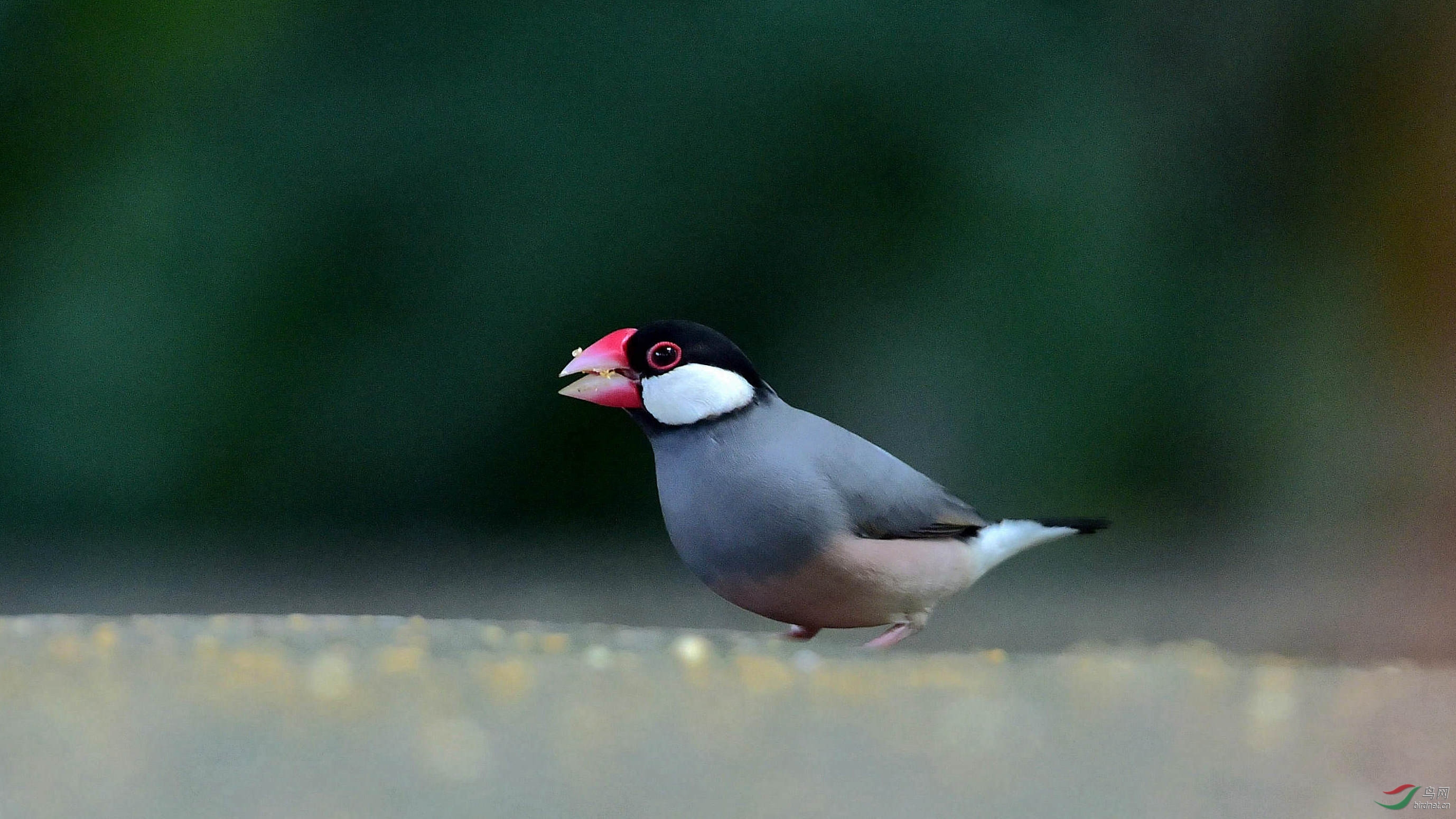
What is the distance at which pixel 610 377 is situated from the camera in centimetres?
144

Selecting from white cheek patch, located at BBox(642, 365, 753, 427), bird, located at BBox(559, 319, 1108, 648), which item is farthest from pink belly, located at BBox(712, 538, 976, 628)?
white cheek patch, located at BBox(642, 365, 753, 427)

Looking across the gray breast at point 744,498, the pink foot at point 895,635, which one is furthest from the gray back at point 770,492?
the pink foot at point 895,635

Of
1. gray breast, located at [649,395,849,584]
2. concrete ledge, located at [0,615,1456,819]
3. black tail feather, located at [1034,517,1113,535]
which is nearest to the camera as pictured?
concrete ledge, located at [0,615,1456,819]

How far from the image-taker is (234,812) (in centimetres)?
85

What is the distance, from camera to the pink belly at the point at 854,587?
1.36m

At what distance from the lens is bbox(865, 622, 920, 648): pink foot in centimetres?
144

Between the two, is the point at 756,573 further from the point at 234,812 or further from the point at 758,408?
the point at 234,812

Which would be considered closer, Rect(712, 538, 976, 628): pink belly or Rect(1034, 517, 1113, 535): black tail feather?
Rect(712, 538, 976, 628): pink belly

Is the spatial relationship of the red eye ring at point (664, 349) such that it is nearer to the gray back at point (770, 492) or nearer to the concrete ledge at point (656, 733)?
the gray back at point (770, 492)

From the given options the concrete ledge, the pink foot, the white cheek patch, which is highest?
the white cheek patch

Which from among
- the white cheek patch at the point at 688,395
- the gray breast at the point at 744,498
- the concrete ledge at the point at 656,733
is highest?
the white cheek patch at the point at 688,395

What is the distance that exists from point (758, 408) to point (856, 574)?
222 mm

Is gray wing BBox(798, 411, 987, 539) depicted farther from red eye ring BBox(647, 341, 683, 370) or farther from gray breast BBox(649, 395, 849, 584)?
red eye ring BBox(647, 341, 683, 370)

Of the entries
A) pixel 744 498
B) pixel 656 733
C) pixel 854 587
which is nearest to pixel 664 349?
pixel 744 498
